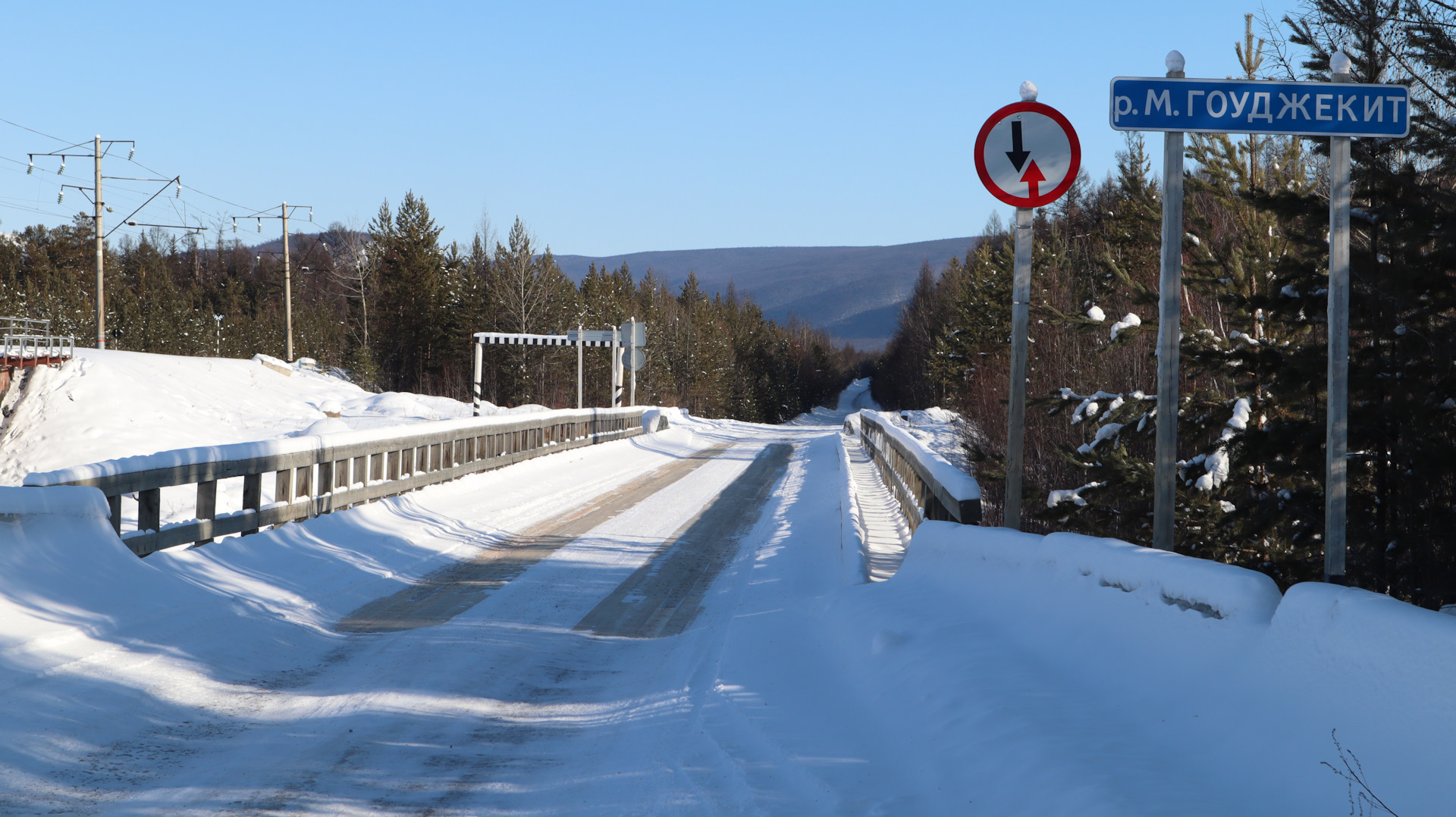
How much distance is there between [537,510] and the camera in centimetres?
1423

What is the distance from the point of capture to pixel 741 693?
5434 mm

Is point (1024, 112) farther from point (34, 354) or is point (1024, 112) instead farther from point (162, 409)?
point (34, 354)

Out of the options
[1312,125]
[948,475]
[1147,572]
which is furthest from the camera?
[948,475]

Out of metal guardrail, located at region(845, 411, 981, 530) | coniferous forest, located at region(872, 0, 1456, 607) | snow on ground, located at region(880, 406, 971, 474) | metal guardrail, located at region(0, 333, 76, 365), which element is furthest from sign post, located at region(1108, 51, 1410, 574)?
metal guardrail, located at region(0, 333, 76, 365)

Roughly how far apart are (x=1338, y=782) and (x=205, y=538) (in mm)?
8628

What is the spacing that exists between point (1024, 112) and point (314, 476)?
8.38 meters

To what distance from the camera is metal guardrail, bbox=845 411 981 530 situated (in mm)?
7445

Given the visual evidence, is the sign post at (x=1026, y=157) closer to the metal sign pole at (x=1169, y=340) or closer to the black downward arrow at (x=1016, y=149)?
the black downward arrow at (x=1016, y=149)

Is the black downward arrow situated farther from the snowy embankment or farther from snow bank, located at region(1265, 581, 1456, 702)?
the snowy embankment

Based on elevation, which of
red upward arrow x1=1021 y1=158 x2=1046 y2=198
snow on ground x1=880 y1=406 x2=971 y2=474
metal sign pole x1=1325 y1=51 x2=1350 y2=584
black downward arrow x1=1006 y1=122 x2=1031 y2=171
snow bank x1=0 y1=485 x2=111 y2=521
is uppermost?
black downward arrow x1=1006 y1=122 x2=1031 y2=171

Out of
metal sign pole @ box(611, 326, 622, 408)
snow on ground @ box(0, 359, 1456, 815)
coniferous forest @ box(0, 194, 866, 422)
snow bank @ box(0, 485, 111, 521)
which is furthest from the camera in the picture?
coniferous forest @ box(0, 194, 866, 422)

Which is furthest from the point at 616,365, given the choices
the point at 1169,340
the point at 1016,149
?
the point at 1169,340

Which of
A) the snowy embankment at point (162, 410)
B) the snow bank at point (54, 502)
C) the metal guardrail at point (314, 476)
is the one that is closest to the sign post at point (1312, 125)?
the snow bank at point (54, 502)

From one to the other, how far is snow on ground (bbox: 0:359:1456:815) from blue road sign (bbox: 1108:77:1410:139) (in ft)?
7.29
